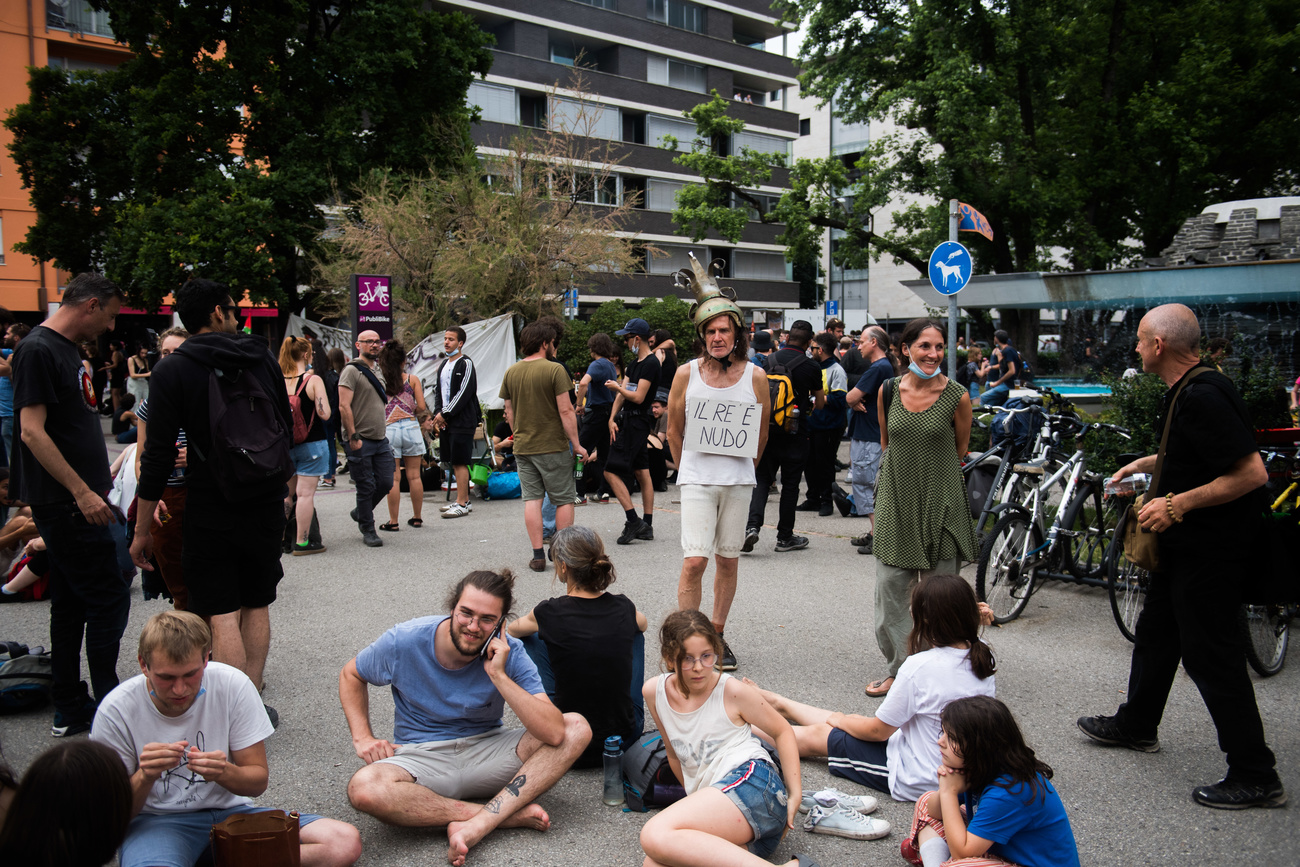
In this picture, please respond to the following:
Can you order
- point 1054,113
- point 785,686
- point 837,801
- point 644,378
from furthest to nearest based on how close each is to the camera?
point 1054,113
point 644,378
point 785,686
point 837,801

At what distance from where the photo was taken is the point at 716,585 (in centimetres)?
520

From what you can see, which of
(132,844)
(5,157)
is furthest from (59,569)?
(5,157)

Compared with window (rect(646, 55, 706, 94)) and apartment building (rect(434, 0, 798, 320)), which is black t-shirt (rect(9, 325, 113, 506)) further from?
window (rect(646, 55, 706, 94))

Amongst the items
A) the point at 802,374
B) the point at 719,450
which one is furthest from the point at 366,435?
the point at 719,450

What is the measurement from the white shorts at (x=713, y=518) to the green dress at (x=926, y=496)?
78 cm

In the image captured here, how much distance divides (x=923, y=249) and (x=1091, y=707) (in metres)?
19.3

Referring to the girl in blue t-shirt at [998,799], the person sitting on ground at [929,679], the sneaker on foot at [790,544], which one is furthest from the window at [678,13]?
the girl in blue t-shirt at [998,799]

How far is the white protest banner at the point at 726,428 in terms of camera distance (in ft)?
16.6

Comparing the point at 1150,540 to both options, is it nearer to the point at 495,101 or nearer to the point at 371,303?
the point at 371,303

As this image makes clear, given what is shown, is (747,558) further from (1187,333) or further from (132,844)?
(132,844)

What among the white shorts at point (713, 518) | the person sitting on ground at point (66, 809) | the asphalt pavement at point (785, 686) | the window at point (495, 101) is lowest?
the asphalt pavement at point (785, 686)

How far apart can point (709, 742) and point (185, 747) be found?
172 cm

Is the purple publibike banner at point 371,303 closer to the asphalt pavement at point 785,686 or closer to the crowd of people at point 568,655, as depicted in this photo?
the asphalt pavement at point 785,686

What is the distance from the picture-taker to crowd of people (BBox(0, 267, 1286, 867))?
9.51 feet
